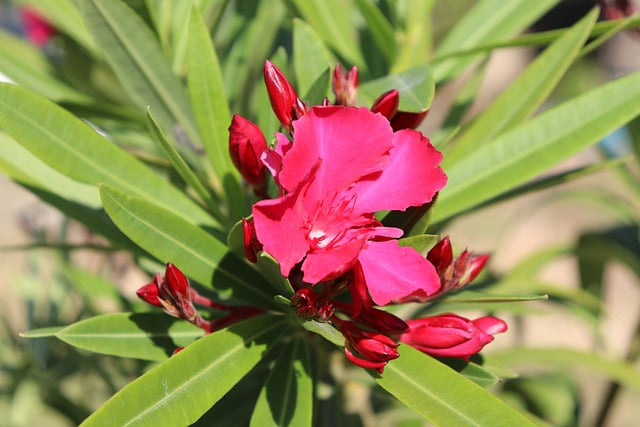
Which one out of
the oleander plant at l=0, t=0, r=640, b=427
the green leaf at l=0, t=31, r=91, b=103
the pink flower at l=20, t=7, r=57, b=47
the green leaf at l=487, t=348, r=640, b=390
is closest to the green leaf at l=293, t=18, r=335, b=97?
the oleander plant at l=0, t=0, r=640, b=427

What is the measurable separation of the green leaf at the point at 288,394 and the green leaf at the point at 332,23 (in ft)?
1.60

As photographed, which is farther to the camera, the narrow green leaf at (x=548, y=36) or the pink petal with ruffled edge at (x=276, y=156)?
the narrow green leaf at (x=548, y=36)

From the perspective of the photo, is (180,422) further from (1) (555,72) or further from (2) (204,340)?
(1) (555,72)

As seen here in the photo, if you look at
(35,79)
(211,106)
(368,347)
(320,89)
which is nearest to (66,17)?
(35,79)

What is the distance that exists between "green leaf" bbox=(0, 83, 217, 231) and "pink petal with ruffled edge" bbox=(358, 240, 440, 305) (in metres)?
0.32

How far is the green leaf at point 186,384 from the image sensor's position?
0.67 m

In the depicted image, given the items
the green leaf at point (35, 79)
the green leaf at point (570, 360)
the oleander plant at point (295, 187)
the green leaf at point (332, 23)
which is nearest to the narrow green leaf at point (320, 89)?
the oleander plant at point (295, 187)

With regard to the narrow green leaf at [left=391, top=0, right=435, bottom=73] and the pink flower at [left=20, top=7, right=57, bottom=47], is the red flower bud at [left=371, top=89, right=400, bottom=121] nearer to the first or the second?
the narrow green leaf at [left=391, top=0, right=435, bottom=73]

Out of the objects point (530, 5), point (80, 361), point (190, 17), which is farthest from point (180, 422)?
point (80, 361)

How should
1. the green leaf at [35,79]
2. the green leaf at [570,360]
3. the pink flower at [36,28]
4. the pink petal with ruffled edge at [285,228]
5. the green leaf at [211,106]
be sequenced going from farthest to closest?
the pink flower at [36,28], the green leaf at [570,360], the green leaf at [35,79], the green leaf at [211,106], the pink petal with ruffled edge at [285,228]

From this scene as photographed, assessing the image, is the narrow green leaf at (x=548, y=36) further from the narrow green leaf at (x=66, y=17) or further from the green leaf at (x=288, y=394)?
the narrow green leaf at (x=66, y=17)

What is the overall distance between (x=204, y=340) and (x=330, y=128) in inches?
9.4

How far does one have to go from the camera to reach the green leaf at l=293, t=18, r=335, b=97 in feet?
2.95

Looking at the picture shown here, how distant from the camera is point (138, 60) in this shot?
96 centimetres
